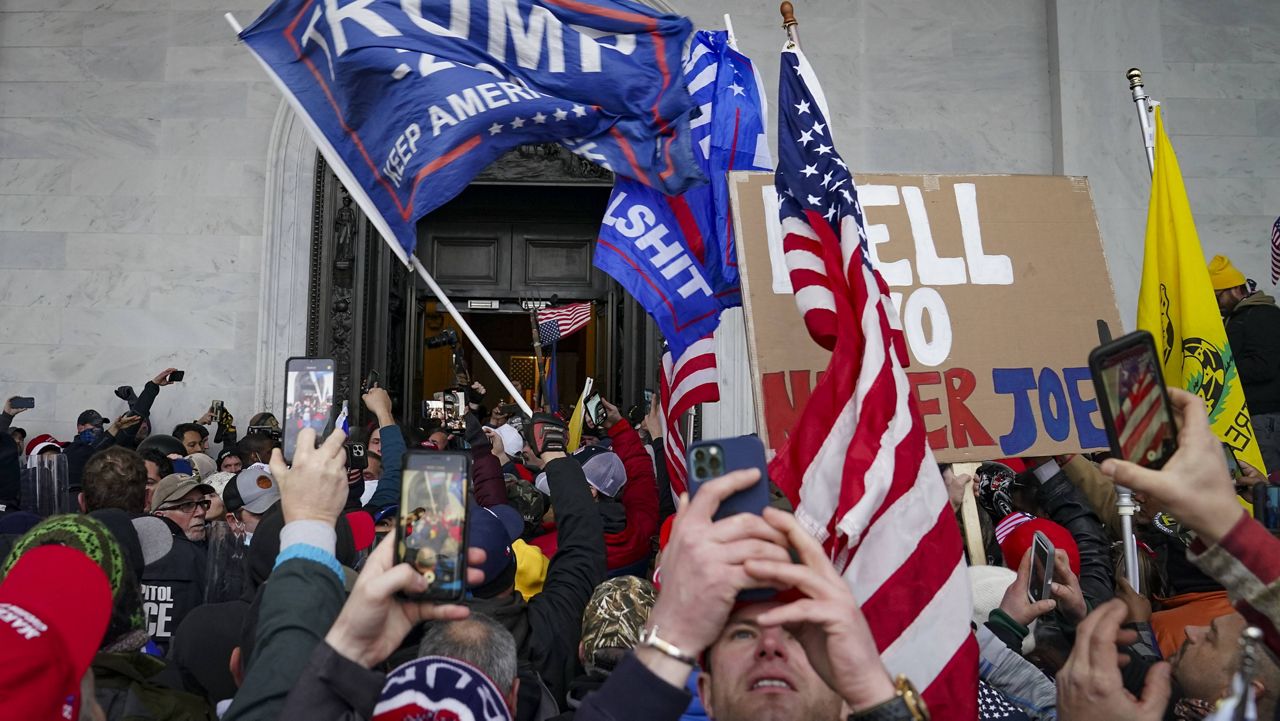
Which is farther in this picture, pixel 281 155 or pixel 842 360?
pixel 281 155

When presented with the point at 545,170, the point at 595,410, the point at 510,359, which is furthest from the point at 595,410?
the point at 510,359

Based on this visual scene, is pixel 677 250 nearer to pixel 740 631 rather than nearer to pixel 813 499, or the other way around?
pixel 813 499

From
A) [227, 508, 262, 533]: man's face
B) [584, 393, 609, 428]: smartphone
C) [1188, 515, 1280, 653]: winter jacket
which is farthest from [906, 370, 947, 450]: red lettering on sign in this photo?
[227, 508, 262, 533]: man's face

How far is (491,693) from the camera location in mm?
2256

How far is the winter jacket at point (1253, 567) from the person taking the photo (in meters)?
1.87

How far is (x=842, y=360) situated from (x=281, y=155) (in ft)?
30.8

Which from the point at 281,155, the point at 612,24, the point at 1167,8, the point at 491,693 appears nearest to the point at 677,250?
the point at 612,24

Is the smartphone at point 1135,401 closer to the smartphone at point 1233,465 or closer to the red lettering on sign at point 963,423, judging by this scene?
the red lettering on sign at point 963,423

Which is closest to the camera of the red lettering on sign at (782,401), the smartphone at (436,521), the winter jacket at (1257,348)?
the smartphone at (436,521)

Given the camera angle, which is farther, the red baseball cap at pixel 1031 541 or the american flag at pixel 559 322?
the american flag at pixel 559 322

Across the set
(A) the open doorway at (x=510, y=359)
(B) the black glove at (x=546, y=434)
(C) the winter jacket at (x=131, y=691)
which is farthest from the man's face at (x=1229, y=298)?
(A) the open doorway at (x=510, y=359)

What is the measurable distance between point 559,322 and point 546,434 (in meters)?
6.32

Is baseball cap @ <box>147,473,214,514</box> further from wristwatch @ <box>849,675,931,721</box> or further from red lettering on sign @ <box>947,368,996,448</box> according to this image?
wristwatch @ <box>849,675,931,721</box>

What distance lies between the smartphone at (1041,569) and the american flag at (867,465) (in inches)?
8.4
